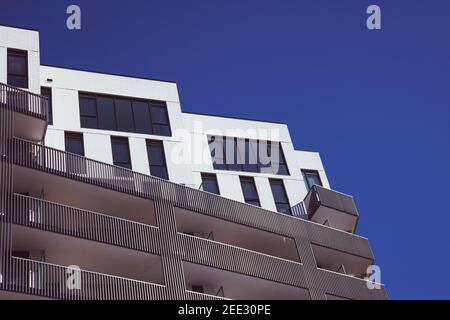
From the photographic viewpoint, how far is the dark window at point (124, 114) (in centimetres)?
3973

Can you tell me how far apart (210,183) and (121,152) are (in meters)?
6.42

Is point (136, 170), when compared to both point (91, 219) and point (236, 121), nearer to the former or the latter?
point (91, 219)

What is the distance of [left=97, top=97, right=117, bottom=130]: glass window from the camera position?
130 ft

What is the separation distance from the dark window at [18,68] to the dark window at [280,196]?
1681 centimetres

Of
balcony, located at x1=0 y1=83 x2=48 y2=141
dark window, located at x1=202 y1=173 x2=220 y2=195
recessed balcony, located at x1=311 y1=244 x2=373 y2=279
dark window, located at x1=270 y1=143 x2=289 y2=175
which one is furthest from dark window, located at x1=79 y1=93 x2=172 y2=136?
recessed balcony, located at x1=311 y1=244 x2=373 y2=279

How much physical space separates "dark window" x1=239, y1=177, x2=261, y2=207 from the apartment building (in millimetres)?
72

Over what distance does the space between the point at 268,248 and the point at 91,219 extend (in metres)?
12.1

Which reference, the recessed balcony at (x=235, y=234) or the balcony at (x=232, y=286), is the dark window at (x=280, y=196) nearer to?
the recessed balcony at (x=235, y=234)

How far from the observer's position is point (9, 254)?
88.5 ft

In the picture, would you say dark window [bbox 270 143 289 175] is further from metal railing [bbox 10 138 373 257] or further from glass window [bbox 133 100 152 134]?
glass window [bbox 133 100 152 134]

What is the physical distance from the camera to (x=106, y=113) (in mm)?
40438

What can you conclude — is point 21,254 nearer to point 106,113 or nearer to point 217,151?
point 106,113
